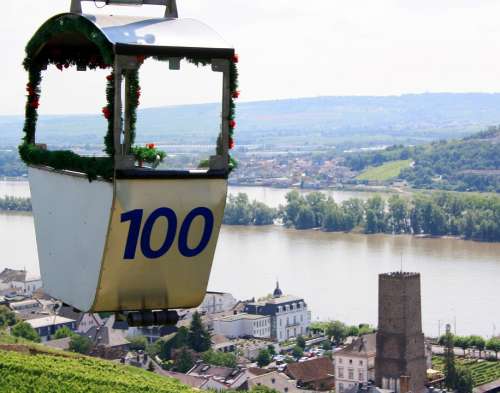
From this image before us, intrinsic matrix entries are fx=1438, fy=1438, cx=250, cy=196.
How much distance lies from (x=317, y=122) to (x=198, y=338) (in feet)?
260

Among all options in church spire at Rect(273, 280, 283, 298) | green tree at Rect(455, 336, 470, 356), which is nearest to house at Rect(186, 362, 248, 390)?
green tree at Rect(455, 336, 470, 356)

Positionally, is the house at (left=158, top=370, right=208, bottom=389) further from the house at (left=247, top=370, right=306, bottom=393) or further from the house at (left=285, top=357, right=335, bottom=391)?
the house at (left=285, top=357, right=335, bottom=391)

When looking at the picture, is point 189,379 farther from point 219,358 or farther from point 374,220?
point 374,220

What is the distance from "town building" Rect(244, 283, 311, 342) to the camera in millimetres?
20031

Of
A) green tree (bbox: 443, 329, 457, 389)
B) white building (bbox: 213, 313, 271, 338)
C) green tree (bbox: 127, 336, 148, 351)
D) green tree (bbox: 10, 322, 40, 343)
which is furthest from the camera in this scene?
white building (bbox: 213, 313, 271, 338)

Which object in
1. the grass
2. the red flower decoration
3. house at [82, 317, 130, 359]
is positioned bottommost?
house at [82, 317, 130, 359]

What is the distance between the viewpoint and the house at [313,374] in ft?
54.8

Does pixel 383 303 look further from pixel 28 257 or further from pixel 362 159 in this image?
pixel 362 159

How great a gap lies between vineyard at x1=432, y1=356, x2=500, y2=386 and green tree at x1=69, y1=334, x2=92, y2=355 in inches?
168

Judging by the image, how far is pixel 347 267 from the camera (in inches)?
926

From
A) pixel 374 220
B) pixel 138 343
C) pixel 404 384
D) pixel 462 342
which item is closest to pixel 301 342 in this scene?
pixel 138 343

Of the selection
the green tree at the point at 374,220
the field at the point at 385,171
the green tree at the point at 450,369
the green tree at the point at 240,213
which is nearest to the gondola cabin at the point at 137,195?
the green tree at the point at 450,369

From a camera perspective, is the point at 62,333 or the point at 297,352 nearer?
the point at 62,333

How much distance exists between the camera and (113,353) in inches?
662
